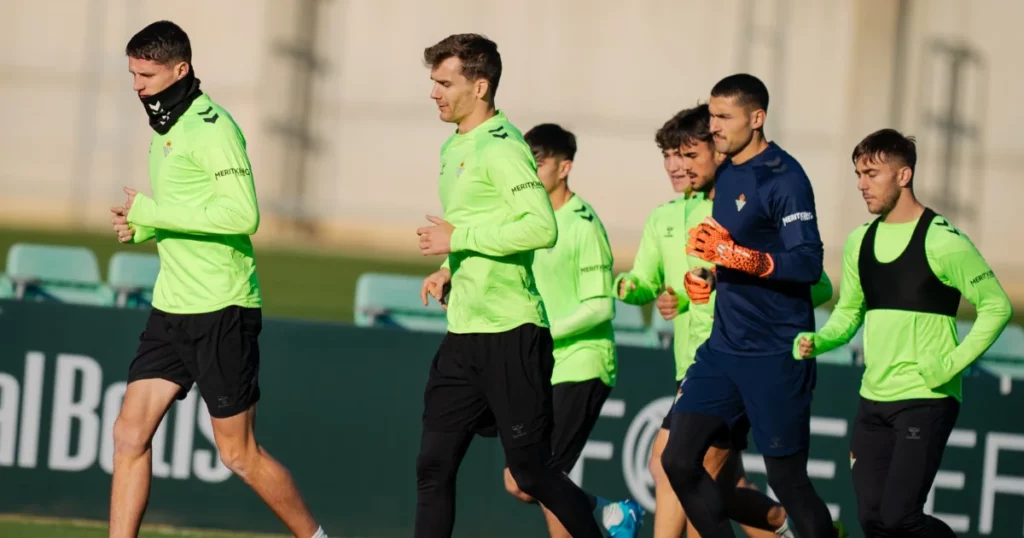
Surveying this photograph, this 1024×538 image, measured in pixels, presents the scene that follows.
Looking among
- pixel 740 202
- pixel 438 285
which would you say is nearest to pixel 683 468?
pixel 740 202

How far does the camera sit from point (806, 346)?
6.06m

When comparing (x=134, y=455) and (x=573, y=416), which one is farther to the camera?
(x=573, y=416)

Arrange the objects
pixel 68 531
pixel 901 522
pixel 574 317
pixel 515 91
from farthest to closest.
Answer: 1. pixel 515 91
2. pixel 68 531
3. pixel 574 317
4. pixel 901 522

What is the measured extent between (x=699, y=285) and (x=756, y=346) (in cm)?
34

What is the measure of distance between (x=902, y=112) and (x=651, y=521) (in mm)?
15477

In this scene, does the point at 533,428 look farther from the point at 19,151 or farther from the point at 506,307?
the point at 19,151

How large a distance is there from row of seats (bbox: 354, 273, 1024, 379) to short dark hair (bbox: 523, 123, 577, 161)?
2.21 metres

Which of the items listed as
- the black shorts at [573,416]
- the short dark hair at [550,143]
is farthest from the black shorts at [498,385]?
the short dark hair at [550,143]

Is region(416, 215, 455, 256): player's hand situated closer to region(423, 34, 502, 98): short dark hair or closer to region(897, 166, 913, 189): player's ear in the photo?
region(423, 34, 502, 98): short dark hair

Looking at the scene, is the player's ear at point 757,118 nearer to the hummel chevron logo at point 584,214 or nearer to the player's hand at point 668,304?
the player's hand at point 668,304

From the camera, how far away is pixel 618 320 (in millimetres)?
9984

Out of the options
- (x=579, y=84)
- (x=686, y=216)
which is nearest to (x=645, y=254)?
(x=686, y=216)

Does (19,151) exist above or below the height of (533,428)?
above

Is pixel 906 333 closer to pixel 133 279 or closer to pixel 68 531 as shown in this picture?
pixel 68 531
